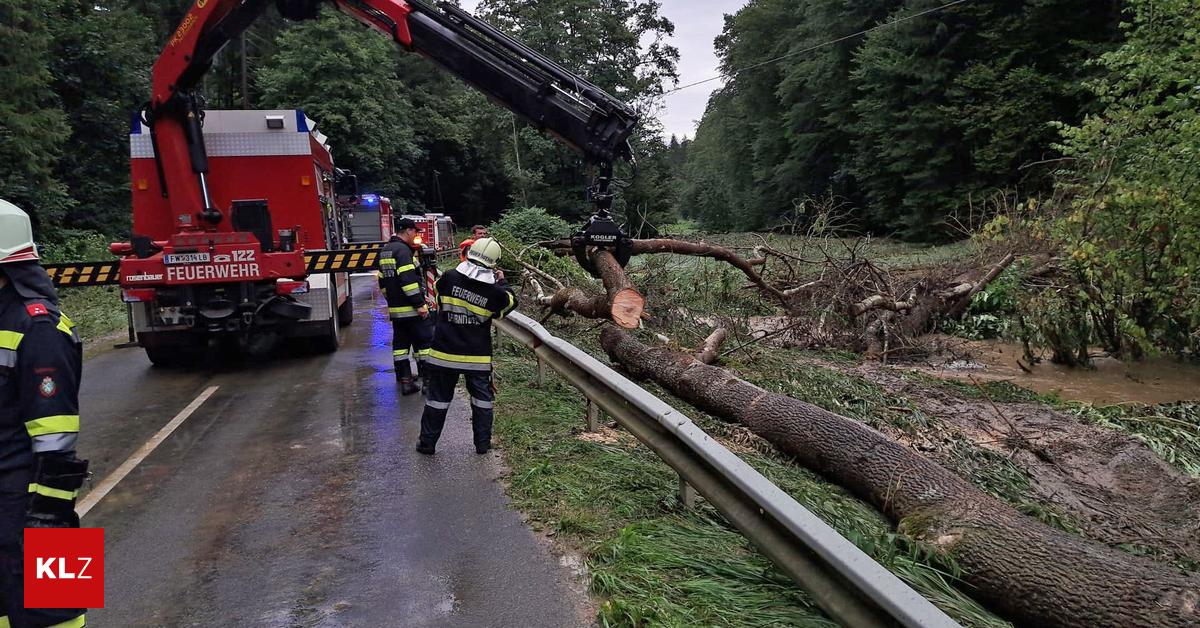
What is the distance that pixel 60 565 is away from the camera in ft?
8.07

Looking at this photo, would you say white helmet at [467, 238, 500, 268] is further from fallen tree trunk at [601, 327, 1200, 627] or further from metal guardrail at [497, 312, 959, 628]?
fallen tree trunk at [601, 327, 1200, 627]

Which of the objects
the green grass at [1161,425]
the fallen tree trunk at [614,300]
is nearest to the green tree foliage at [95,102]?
the fallen tree trunk at [614,300]

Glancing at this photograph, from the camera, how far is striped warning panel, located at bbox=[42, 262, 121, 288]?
815cm

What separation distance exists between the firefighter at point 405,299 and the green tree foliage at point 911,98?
40.7ft

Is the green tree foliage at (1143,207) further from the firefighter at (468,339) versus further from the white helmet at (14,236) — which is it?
the white helmet at (14,236)

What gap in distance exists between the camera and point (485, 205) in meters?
54.2

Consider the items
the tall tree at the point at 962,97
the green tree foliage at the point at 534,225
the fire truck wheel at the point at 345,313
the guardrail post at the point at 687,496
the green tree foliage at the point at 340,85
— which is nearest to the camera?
the guardrail post at the point at 687,496

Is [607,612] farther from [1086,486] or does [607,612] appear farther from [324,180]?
[324,180]

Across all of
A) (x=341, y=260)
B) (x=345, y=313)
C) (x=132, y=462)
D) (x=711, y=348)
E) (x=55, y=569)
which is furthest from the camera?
(x=345, y=313)

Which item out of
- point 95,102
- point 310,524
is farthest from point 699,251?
point 95,102

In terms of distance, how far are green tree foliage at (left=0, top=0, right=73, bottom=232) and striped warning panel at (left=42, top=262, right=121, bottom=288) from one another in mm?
12676

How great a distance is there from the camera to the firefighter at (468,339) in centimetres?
549

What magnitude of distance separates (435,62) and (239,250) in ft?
10.1

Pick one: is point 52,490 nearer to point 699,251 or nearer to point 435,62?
point 435,62
